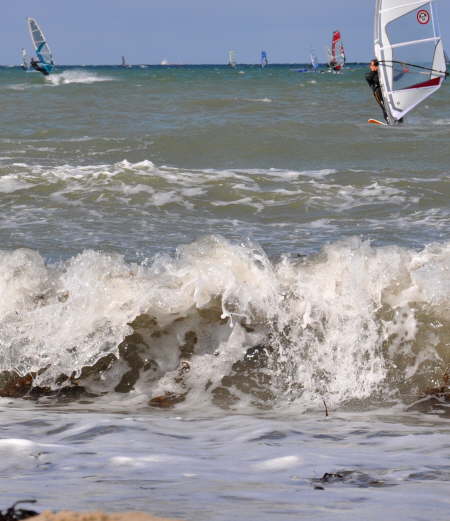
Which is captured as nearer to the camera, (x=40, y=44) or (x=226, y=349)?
(x=226, y=349)

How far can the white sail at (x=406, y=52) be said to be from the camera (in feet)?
55.1

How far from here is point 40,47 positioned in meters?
45.7

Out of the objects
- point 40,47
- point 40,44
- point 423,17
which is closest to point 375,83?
point 423,17

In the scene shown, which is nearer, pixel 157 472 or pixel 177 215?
pixel 157 472

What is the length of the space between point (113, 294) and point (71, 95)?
2480 cm

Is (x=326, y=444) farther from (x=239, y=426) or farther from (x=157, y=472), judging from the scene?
(x=157, y=472)

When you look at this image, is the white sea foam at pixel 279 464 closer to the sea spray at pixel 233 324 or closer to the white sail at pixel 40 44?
the sea spray at pixel 233 324

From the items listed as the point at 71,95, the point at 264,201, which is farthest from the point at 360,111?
the point at 264,201

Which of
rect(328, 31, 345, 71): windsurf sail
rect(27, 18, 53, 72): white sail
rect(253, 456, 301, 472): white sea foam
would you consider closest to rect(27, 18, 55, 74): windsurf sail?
rect(27, 18, 53, 72): white sail

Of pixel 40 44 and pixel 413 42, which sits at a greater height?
pixel 40 44

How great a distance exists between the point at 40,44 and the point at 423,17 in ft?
103

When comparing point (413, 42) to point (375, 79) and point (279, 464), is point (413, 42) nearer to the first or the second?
point (375, 79)

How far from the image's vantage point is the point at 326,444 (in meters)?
3.76

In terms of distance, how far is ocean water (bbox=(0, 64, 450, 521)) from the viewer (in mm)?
3055
